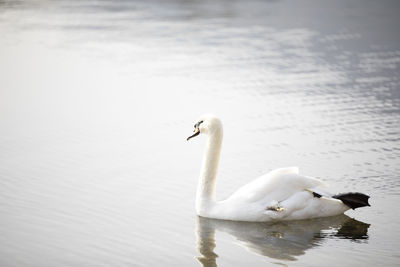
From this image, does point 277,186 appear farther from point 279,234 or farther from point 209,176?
point 209,176

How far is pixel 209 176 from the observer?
25.9ft

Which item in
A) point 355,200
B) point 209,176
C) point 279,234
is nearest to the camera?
point 279,234

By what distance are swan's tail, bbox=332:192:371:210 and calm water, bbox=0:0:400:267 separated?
177 millimetres

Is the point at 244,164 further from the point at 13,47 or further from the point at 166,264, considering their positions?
the point at 13,47

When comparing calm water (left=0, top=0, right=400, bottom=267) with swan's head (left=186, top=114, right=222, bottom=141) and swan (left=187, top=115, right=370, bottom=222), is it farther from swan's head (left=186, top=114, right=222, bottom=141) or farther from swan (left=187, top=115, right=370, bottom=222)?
swan's head (left=186, top=114, right=222, bottom=141)

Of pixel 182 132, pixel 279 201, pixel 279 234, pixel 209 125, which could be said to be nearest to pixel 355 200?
pixel 279 201

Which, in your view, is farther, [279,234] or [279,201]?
[279,201]

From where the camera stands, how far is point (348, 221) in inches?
301

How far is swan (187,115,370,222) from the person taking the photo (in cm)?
755

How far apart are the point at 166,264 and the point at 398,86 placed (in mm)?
7729

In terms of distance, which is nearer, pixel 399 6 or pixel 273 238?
pixel 273 238

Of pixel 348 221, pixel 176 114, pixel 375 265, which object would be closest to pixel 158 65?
pixel 176 114

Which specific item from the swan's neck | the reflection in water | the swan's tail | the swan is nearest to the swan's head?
the swan's neck

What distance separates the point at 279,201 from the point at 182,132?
10.7ft
